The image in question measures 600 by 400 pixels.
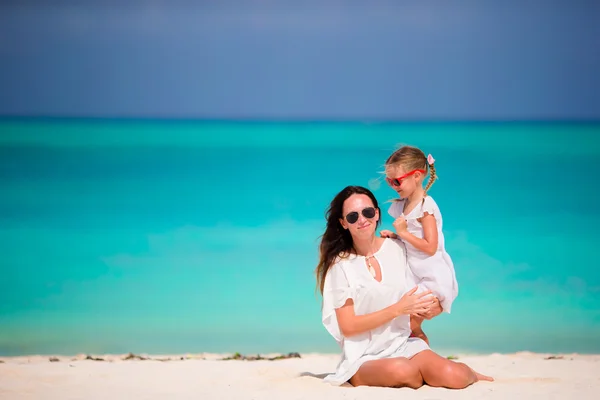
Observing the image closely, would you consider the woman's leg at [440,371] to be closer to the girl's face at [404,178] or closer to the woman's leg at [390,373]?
the woman's leg at [390,373]

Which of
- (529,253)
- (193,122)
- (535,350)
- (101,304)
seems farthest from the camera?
(193,122)

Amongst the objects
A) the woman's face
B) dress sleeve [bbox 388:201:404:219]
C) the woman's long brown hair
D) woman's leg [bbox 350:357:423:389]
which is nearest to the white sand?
woman's leg [bbox 350:357:423:389]

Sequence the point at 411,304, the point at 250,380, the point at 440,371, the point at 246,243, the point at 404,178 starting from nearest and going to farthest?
the point at 411,304, the point at 440,371, the point at 404,178, the point at 250,380, the point at 246,243

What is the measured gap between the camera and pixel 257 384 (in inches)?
148

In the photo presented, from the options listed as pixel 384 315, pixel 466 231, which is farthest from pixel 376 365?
pixel 466 231

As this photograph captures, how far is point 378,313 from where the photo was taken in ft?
11.0

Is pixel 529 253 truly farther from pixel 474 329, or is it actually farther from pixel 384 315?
pixel 384 315

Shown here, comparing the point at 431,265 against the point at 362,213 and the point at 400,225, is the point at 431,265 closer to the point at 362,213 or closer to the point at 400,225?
the point at 400,225

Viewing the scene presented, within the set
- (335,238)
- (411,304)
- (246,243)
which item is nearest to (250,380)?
(335,238)

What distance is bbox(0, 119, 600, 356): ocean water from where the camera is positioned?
5598 millimetres

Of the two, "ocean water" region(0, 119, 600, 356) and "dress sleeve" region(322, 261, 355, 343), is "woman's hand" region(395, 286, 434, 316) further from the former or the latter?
"ocean water" region(0, 119, 600, 356)

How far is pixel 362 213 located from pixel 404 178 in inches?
10.1

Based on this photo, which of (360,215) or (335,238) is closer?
(360,215)

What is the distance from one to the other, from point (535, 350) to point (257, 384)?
7.39 ft
